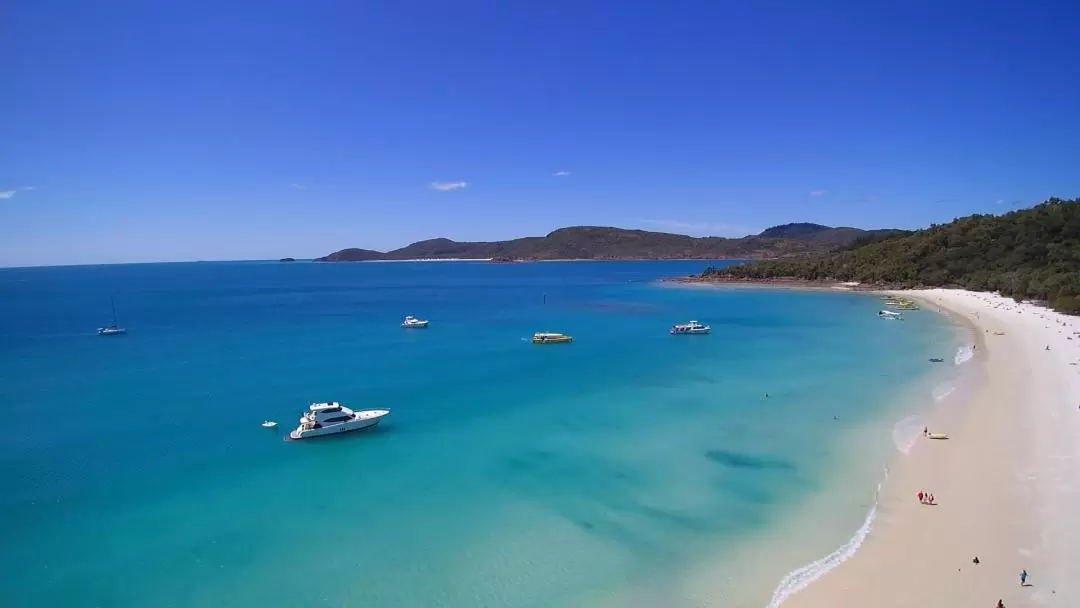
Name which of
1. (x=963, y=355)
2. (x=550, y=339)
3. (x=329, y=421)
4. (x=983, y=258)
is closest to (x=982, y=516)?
(x=329, y=421)

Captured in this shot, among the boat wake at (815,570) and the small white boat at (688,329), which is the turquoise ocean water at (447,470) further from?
the small white boat at (688,329)

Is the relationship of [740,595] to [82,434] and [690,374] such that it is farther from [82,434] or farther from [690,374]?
[82,434]

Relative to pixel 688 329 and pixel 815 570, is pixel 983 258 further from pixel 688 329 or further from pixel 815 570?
pixel 815 570

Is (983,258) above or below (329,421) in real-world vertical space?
above

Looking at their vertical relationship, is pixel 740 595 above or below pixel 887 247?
below

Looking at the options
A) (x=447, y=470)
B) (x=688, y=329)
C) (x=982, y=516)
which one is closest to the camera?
(x=982, y=516)

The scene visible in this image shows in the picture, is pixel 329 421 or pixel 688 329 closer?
pixel 329 421

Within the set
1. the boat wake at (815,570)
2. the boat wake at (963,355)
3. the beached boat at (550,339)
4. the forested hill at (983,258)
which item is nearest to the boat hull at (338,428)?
the boat wake at (815,570)

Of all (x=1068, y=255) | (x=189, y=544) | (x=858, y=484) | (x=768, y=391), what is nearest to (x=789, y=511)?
(x=858, y=484)
